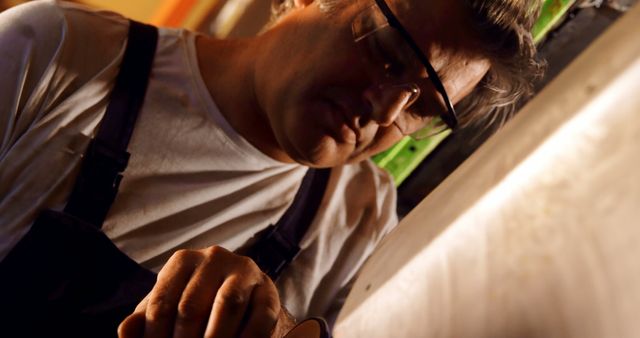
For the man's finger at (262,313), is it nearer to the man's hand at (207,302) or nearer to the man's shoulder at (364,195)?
the man's hand at (207,302)

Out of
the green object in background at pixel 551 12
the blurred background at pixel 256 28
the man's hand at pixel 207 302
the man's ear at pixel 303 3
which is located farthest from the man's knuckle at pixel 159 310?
the green object in background at pixel 551 12

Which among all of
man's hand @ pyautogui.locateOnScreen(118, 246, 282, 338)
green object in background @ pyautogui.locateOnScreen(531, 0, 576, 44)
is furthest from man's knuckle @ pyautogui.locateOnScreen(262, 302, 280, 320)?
green object in background @ pyautogui.locateOnScreen(531, 0, 576, 44)

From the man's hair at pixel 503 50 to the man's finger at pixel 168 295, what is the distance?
0.56 metres

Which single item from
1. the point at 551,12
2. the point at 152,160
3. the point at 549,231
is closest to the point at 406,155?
the point at 551,12

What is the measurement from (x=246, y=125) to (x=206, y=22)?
547mm

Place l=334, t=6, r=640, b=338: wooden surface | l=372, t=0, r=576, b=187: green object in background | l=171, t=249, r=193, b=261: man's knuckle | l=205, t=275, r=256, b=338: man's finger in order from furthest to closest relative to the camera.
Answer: l=372, t=0, r=576, b=187: green object in background, l=171, t=249, r=193, b=261: man's knuckle, l=205, t=275, r=256, b=338: man's finger, l=334, t=6, r=640, b=338: wooden surface

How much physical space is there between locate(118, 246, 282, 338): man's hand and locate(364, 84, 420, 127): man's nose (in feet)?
1.47

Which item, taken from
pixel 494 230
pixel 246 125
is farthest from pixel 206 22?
pixel 494 230

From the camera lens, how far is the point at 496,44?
2.86 ft

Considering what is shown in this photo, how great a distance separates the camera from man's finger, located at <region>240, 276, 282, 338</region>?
34 centimetres

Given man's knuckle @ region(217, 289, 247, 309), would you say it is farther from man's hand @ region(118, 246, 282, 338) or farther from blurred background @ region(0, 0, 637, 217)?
blurred background @ region(0, 0, 637, 217)

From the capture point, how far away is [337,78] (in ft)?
2.72

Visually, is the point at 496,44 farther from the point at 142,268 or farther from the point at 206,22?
the point at 206,22

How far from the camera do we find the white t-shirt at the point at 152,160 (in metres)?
0.83
